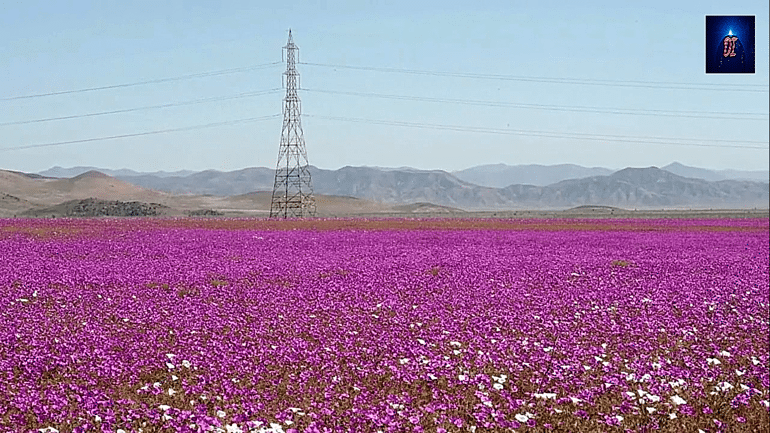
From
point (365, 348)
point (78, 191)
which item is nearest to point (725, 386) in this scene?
point (365, 348)

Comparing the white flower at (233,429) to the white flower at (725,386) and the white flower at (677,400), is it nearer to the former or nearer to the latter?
the white flower at (677,400)

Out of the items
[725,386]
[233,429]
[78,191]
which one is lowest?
[725,386]

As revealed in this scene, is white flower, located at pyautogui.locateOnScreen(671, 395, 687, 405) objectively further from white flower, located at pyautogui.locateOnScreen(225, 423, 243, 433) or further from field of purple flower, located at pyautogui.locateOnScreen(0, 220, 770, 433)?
white flower, located at pyautogui.locateOnScreen(225, 423, 243, 433)

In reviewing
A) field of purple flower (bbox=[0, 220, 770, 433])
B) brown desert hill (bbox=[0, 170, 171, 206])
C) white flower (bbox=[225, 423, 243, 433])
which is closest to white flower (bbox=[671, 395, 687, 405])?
field of purple flower (bbox=[0, 220, 770, 433])

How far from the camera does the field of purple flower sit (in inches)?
370

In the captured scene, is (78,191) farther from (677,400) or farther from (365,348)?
(677,400)

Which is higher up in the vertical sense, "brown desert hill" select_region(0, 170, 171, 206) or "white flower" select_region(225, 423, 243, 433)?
"brown desert hill" select_region(0, 170, 171, 206)

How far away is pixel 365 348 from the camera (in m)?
12.6

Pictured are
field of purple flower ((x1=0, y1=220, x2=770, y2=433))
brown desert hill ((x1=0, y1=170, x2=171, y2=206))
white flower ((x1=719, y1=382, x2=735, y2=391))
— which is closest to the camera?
field of purple flower ((x1=0, y1=220, x2=770, y2=433))

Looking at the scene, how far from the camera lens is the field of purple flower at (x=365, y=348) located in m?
9.41

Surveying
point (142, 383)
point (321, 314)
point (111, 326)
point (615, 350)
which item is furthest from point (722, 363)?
point (111, 326)

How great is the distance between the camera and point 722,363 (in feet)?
42.5

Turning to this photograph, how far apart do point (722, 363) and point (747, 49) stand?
84.0 feet

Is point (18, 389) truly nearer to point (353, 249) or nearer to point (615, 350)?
point (615, 350)
